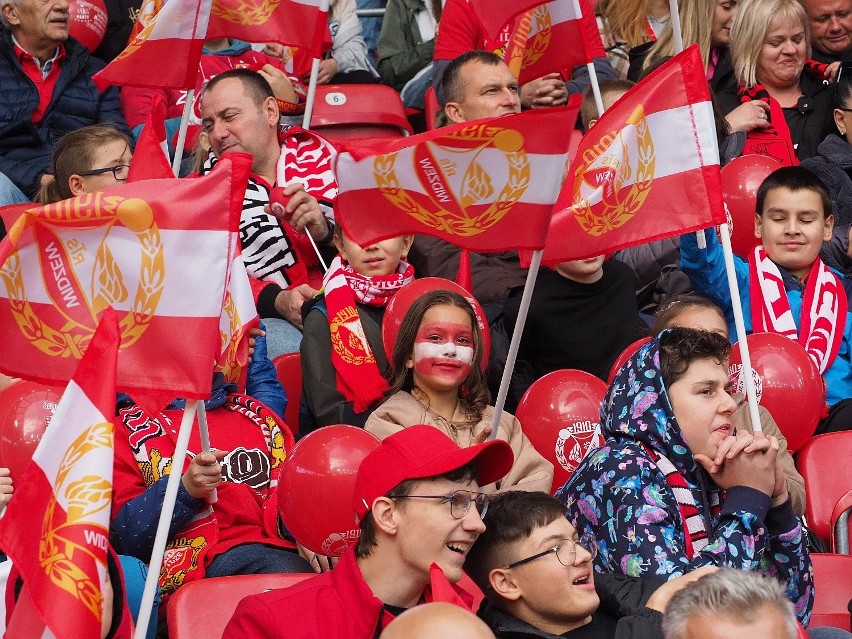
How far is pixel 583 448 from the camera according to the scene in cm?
519

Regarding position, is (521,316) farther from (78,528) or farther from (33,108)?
(33,108)

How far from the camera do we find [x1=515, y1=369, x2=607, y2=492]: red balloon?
5184 millimetres

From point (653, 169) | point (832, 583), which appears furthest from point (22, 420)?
point (832, 583)

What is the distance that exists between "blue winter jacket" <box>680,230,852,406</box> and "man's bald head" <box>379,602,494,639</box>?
3132mm

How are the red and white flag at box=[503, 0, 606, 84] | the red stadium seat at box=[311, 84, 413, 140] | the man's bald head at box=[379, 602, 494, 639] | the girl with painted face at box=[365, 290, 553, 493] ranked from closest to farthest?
1. the man's bald head at box=[379, 602, 494, 639]
2. the girl with painted face at box=[365, 290, 553, 493]
3. the red and white flag at box=[503, 0, 606, 84]
4. the red stadium seat at box=[311, 84, 413, 140]

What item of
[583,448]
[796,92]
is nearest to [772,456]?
[583,448]

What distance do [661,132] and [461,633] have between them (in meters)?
2.34

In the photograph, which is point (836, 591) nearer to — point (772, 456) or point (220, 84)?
point (772, 456)

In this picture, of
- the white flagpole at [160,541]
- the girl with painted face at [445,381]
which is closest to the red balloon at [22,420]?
the white flagpole at [160,541]

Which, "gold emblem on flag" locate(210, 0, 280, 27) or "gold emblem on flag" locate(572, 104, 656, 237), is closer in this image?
"gold emblem on flag" locate(572, 104, 656, 237)

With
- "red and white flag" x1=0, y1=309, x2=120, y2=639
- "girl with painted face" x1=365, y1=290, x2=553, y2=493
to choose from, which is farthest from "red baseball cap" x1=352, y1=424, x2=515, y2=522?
"girl with painted face" x1=365, y1=290, x2=553, y2=493

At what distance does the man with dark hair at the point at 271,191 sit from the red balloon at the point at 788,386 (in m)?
1.99

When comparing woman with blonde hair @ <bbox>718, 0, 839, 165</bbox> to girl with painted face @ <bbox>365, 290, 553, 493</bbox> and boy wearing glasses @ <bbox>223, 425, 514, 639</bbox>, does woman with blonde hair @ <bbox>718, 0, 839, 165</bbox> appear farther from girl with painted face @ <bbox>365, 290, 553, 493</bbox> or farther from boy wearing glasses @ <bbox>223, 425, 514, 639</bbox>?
boy wearing glasses @ <bbox>223, 425, 514, 639</bbox>

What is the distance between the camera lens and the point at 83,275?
4023mm
